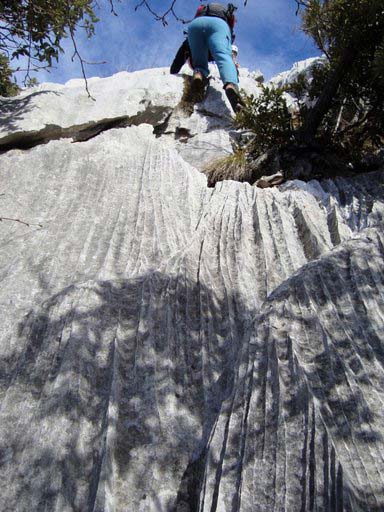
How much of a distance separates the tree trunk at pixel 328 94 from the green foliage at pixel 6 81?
659 cm

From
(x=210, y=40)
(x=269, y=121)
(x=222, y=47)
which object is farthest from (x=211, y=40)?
(x=269, y=121)

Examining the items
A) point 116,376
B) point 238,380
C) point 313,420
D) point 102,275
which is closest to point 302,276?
point 238,380

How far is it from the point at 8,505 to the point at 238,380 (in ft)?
5.87

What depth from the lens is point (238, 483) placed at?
3.22 metres

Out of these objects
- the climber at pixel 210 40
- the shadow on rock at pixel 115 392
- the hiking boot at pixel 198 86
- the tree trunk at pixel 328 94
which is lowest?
the shadow on rock at pixel 115 392

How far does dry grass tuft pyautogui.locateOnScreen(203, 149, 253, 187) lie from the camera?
8805mm

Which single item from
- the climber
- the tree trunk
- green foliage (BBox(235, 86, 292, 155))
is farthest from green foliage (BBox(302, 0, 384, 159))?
the climber

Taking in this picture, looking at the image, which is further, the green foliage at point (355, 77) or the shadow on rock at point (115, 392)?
the green foliage at point (355, 77)

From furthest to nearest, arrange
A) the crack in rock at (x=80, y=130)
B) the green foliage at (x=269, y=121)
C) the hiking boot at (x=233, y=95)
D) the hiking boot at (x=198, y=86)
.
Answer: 1. the hiking boot at (x=198, y=86)
2. the hiking boot at (x=233, y=95)
3. the green foliage at (x=269, y=121)
4. the crack in rock at (x=80, y=130)

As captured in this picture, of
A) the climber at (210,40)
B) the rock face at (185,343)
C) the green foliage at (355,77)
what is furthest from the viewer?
the climber at (210,40)

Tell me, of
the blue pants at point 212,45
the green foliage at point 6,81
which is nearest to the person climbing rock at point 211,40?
the blue pants at point 212,45

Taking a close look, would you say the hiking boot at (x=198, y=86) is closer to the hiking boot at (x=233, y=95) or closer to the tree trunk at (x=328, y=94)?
the hiking boot at (x=233, y=95)

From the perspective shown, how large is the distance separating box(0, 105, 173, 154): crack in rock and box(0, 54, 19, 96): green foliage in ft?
9.16

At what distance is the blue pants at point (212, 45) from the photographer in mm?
11109
